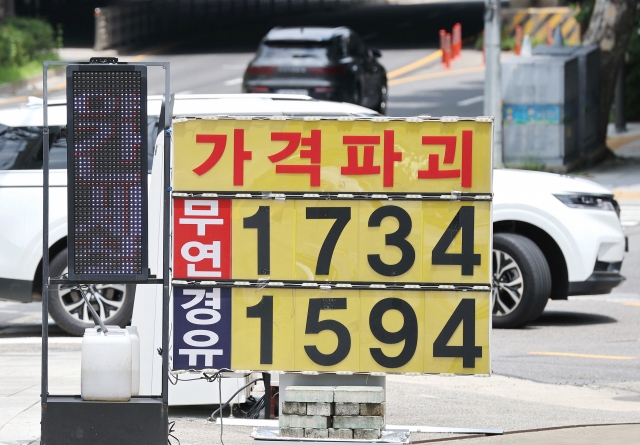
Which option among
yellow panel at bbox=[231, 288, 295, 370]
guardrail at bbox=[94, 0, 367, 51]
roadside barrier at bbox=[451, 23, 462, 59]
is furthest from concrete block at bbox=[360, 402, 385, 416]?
guardrail at bbox=[94, 0, 367, 51]

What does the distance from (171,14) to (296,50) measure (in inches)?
897

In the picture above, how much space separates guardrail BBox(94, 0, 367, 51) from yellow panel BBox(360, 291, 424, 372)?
33205mm

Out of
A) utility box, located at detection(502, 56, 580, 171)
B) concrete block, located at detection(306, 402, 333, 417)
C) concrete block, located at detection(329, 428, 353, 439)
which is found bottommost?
concrete block, located at detection(329, 428, 353, 439)

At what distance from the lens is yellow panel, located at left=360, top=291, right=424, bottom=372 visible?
20.5ft

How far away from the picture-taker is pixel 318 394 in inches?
244

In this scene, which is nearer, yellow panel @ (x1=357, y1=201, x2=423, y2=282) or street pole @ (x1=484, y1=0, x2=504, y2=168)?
yellow panel @ (x1=357, y1=201, x2=423, y2=282)

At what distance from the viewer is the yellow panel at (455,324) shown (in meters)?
6.23

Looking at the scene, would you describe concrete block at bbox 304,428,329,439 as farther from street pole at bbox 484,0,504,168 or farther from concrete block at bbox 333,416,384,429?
street pole at bbox 484,0,504,168

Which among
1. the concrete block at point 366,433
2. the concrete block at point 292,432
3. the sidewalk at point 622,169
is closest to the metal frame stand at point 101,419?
the concrete block at point 292,432

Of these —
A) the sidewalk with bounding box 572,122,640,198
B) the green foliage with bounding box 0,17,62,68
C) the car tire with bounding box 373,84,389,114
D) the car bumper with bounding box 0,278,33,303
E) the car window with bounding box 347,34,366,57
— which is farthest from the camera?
the green foliage with bounding box 0,17,62,68

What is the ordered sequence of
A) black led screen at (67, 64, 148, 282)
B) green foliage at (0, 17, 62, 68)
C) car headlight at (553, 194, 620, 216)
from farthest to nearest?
green foliage at (0, 17, 62, 68), car headlight at (553, 194, 620, 216), black led screen at (67, 64, 148, 282)

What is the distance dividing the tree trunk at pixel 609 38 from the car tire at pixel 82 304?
14.9 meters

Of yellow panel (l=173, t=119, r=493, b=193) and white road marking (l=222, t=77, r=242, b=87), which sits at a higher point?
white road marking (l=222, t=77, r=242, b=87)

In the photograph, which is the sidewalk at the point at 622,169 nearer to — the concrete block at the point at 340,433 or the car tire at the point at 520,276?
the car tire at the point at 520,276
